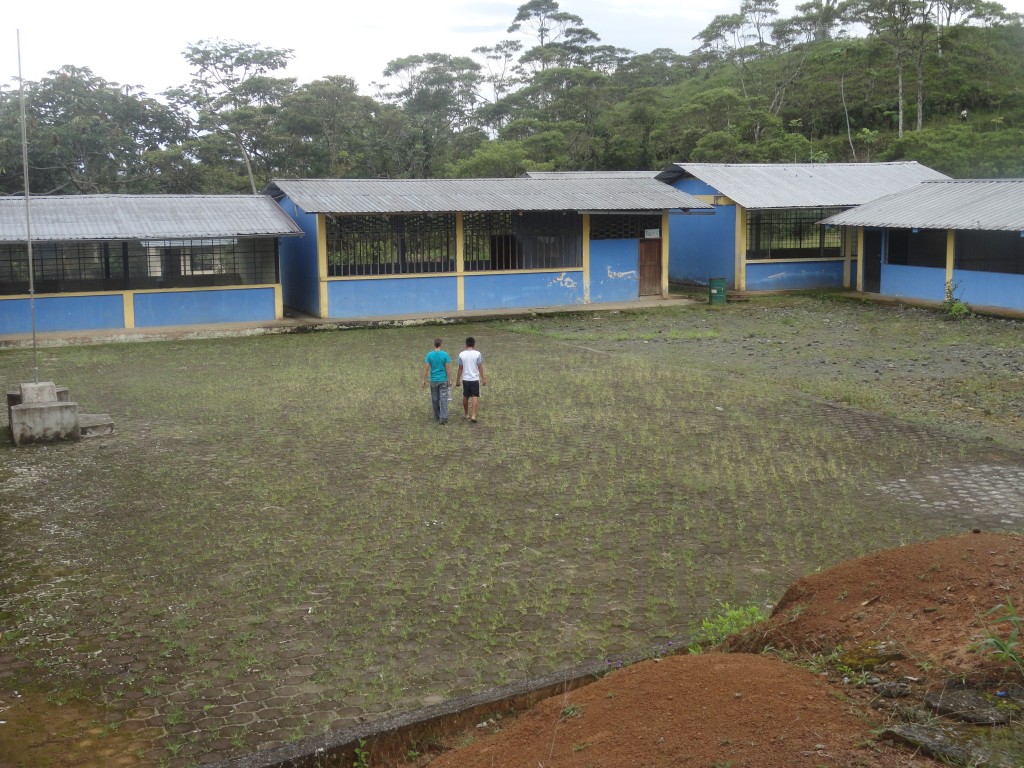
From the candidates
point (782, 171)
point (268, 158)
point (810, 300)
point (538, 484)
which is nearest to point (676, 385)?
point (538, 484)

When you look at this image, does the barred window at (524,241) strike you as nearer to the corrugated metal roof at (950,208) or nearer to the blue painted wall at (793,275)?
the blue painted wall at (793,275)

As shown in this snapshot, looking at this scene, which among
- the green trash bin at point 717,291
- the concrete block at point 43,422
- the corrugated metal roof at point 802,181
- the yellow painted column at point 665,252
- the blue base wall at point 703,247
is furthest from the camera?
the blue base wall at point 703,247

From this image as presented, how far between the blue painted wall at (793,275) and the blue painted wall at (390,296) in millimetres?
8591

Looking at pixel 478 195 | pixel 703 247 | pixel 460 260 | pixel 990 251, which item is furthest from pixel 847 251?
pixel 460 260

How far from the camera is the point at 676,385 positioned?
15.1m

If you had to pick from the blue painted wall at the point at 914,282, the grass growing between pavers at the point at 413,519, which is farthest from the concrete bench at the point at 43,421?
the blue painted wall at the point at 914,282

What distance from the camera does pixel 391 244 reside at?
961 inches

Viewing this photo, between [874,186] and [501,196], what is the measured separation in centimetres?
1184

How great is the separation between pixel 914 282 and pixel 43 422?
68.0 ft

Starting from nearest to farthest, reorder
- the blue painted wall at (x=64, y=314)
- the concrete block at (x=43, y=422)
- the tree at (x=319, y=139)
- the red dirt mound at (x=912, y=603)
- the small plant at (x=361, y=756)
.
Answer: the red dirt mound at (x=912, y=603)
the small plant at (x=361, y=756)
the concrete block at (x=43, y=422)
the blue painted wall at (x=64, y=314)
the tree at (x=319, y=139)

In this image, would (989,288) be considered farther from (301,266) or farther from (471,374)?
(301,266)

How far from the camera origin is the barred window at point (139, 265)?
Answer: 69.8 feet

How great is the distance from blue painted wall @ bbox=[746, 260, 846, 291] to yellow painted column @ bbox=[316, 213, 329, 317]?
37.8 feet

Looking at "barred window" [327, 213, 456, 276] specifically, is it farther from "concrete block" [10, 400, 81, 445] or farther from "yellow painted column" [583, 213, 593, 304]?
"concrete block" [10, 400, 81, 445]
